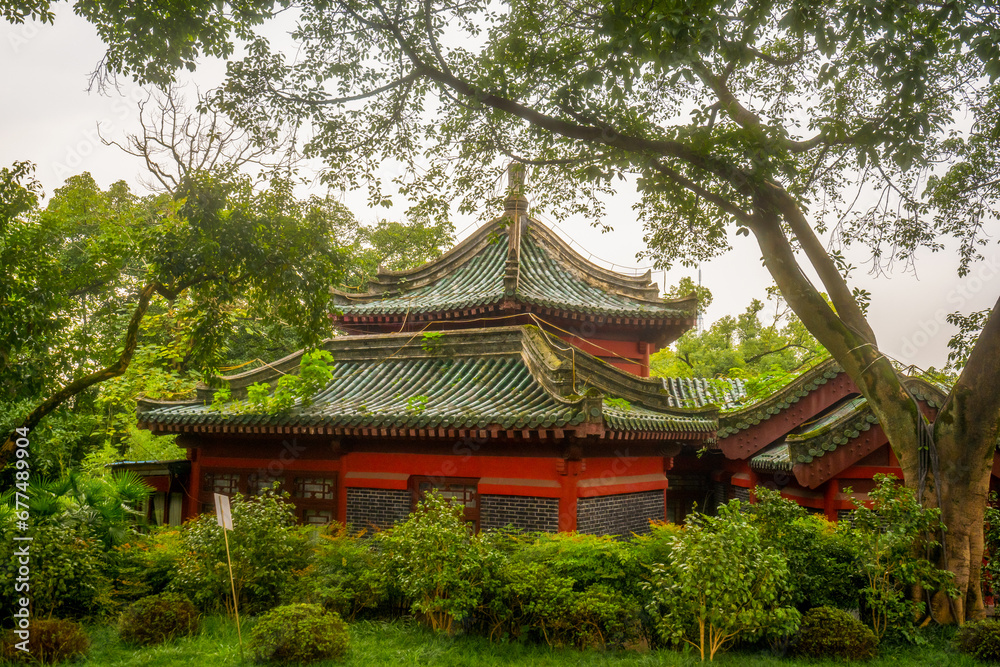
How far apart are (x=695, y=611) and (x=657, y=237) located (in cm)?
586

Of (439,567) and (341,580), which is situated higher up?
(439,567)

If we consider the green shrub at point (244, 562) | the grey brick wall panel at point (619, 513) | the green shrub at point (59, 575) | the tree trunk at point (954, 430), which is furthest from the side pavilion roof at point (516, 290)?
the green shrub at point (59, 575)

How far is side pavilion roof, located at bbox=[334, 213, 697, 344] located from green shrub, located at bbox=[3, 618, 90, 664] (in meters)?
7.14

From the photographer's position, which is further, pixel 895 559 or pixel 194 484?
pixel 194 484

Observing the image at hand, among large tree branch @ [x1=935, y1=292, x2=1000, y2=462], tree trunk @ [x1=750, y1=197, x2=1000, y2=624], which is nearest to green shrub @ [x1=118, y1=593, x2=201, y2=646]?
tree trunk @ [x1=750, y1=197, x2=1000, y2=624]

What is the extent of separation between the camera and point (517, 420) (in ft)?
30.2

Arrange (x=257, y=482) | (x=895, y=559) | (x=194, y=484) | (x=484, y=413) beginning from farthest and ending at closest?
(x=194, y=484) → (x=257, y=482) → (x=484, y=413) → (x=895, y=559)

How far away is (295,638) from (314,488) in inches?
189

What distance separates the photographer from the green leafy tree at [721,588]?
23.1 ft

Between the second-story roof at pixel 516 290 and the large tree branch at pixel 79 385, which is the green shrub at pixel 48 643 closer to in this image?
the large tree branch at pixel 79 385

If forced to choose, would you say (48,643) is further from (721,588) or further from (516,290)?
(516,290)

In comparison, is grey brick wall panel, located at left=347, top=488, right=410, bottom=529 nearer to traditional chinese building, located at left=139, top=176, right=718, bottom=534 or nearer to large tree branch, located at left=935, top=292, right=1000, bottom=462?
traditional chinese building, located at left=139, top=176, right=718, bottom=534

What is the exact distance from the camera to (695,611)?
723 centimetres

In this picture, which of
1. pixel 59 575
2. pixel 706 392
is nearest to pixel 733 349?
pixel 706 392
